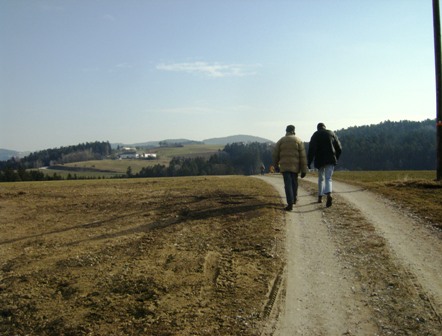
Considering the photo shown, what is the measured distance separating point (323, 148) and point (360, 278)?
20.3 feet

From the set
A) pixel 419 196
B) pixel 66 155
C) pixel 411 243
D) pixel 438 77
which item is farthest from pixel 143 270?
pixel 66 155

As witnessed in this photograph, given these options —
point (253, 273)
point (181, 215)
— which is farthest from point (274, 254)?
point (181, 215)

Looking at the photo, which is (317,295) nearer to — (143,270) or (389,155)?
(143,270)

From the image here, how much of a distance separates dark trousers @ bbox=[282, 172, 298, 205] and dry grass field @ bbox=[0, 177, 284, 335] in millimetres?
554

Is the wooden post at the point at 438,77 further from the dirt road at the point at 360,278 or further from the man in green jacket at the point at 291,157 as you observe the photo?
the man in green jacket at the point at 291,157

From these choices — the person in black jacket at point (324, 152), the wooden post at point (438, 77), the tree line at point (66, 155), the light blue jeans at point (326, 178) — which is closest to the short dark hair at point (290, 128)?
the person in black jacket at point (324, 152)

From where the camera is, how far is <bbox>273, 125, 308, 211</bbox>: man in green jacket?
35.2 feet

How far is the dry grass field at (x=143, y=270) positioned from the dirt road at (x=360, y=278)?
416 mm

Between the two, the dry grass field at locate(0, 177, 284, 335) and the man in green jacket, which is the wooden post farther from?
the dry grass field at locate(0, 177, 284, 335)

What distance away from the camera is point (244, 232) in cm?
799

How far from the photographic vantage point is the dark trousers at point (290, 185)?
10.4 meters

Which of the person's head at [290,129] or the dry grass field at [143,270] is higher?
the person's head at [290,129]

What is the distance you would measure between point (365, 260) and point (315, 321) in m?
2.28

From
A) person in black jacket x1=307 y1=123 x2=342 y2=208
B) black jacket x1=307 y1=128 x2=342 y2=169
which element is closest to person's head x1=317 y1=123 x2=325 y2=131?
person in black jacket x1=307 y1=123 x2=342 y2=208
